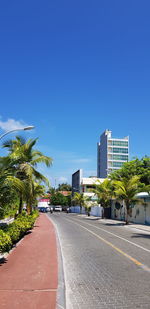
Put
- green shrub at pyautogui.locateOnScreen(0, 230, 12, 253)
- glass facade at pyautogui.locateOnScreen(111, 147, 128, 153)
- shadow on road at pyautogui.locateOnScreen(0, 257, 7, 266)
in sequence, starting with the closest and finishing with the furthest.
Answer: green shrub at pyautogui.locateOnScreen(0, 230, 12, 253), shadow on road at pyautogui.locateOnScreen(0, 257, 7, 266), glass facade at pyautogui.locateOnScreen(111, 147, 128, 153)

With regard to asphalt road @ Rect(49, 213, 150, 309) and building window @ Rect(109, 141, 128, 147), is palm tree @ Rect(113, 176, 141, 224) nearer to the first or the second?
asphalt road @ Rect(49, 213, 150, 309)

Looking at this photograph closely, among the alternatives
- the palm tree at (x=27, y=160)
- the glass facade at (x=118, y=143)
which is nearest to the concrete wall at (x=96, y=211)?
the palm tree at (x=27, y=160)

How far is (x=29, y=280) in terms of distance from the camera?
24.4 ft

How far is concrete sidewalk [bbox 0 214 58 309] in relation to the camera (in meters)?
5.79

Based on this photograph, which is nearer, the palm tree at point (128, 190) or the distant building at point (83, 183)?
the palm tree at point (128, 190)

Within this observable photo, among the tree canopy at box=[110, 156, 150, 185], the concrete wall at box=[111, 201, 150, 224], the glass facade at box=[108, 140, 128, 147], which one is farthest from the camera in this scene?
the glass facade at box=[108, 140, 128, 147]

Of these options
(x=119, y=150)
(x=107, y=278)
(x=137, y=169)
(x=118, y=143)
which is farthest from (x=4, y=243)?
(x=118, y=143)

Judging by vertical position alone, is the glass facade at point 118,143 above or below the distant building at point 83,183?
above

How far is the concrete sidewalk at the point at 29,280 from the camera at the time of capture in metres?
5.79

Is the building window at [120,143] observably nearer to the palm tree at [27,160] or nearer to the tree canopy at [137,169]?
the tree canopy at [137,169]

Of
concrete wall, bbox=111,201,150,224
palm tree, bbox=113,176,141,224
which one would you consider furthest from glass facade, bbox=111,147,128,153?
palm tree, bbox=113,176,141,224

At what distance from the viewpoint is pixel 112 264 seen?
32.1 feet

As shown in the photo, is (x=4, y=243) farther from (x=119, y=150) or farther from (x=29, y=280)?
(x=119, y=150)

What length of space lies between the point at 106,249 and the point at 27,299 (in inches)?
304
